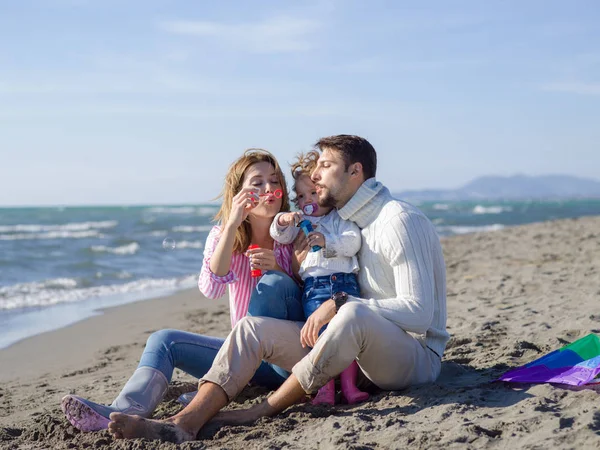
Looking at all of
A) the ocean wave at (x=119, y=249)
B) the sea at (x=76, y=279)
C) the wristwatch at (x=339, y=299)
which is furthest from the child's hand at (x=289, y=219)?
the ocean wave at (x=119, y=249)

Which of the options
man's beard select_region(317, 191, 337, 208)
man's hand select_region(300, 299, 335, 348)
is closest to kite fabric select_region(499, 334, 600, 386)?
man's hand select_region(300, 299, 335, 348)

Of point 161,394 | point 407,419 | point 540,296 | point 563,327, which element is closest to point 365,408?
point 407,419

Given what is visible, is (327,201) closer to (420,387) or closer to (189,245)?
(420,387)

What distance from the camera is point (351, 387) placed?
3.38 m

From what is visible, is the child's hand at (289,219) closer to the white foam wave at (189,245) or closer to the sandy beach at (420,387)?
the sandy beach at (420,387)

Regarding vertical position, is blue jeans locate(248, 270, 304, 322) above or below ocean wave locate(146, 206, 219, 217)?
above

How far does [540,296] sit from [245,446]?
14.0 ft

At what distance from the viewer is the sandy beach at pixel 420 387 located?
2791mm

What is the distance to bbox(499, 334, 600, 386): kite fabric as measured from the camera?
10.4 ft

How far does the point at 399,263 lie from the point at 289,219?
64 cm

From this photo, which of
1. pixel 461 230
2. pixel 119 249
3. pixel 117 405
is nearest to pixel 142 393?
pixel 117 405

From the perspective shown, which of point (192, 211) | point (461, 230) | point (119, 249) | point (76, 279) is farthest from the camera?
point (192, 211)

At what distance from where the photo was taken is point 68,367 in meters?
5.54

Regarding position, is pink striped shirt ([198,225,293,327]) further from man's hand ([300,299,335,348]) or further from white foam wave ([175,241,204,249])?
white foam wave ([175,241,204,249])
